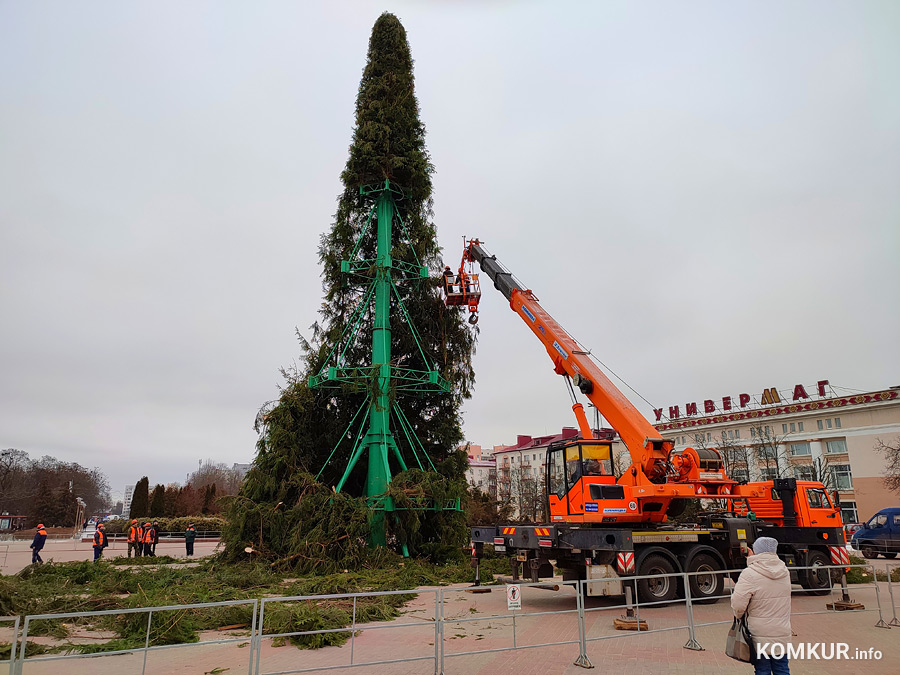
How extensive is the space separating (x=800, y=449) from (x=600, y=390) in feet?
172

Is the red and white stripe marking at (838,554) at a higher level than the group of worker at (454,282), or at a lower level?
lower

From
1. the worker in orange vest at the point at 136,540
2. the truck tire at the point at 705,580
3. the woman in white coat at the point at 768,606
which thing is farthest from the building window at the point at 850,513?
the woman in white coat at the point at 768,606

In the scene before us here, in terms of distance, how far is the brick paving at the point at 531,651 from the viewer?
7426mm

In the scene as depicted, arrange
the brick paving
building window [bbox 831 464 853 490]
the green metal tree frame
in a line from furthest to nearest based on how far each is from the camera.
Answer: building window [bbox 831 464 853 490] < the green metal tree frame < the brick paving

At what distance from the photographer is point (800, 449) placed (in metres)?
56.1

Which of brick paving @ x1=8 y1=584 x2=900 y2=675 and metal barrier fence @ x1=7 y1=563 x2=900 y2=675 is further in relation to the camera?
brick paving @ x1=8 y1=584 x2=900 y2=675

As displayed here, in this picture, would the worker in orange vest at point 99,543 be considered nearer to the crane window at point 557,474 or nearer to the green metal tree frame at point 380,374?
the green metal tree frame at point 380,374

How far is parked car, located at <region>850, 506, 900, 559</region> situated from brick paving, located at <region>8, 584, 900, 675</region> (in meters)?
19.4

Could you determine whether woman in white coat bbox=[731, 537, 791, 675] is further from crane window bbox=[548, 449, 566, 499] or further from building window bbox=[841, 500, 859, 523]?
building window bbox=[841, 500, 859, 523]

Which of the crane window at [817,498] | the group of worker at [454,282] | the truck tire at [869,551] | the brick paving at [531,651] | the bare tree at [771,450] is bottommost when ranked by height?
the truck tire at [869,551]

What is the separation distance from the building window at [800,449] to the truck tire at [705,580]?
49964 millimetres

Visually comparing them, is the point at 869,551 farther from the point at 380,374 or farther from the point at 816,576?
the point at 380,374

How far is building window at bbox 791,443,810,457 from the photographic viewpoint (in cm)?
5550

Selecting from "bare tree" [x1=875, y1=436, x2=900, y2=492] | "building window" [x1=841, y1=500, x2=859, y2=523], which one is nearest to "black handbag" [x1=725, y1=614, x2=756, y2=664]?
"bare tree" [x1=875, y1=436, x2=900, y2=492]
